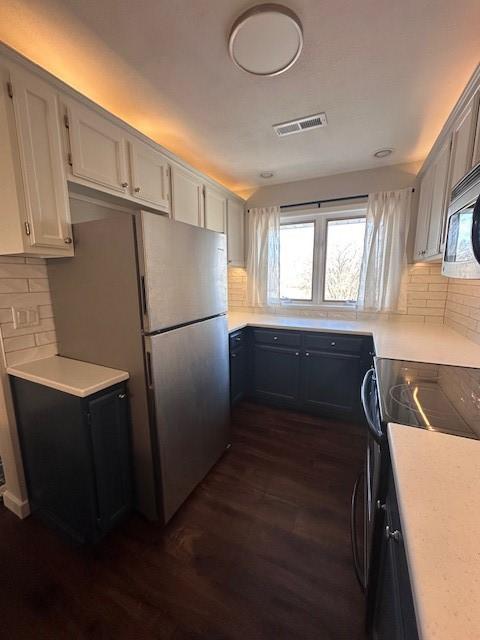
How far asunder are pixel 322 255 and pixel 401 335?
125 centimetres

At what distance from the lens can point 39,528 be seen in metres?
1.49

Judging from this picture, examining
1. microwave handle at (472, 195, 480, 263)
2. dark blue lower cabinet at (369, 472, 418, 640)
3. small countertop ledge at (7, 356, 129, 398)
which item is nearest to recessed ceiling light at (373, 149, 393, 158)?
microwave handle at (472, 195, 480, 263)

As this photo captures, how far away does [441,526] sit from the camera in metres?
0.49

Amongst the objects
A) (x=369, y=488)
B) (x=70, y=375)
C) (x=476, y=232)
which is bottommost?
(x=369, y=488)

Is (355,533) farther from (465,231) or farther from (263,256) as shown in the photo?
(263,256)

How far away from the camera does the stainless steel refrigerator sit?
1.29m

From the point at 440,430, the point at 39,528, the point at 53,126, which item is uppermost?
the point at 53,126

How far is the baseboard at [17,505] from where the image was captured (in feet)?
5.09

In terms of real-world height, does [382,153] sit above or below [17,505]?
above

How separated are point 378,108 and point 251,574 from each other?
2692 millimetres

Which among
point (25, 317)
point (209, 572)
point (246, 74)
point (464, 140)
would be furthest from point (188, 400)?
point (464, 140)

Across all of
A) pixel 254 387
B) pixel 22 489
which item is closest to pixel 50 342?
pixel 22 489

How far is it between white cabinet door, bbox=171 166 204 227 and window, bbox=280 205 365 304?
3.65ft

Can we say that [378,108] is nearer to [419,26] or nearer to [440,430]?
[419,26]
